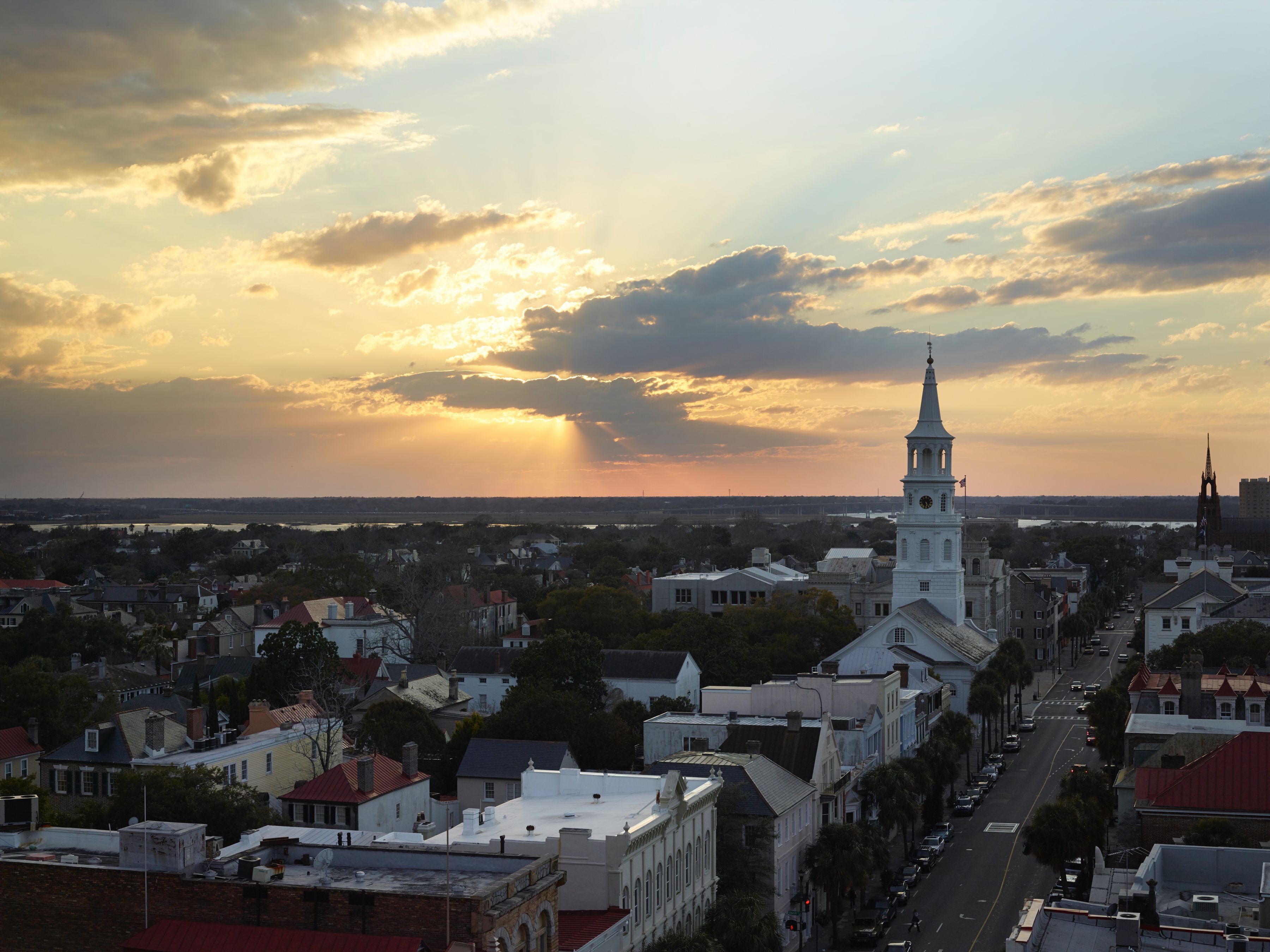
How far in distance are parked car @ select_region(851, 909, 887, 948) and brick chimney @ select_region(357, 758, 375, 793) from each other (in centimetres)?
2122

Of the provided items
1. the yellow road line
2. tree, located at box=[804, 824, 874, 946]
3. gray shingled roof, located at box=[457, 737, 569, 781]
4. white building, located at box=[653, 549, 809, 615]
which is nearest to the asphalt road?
the yellow road line

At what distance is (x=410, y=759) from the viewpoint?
193 feet

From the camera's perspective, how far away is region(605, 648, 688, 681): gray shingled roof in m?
89.6

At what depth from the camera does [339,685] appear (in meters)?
84.4

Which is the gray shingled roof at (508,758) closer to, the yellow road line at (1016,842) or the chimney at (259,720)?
the chimney at (259,720)

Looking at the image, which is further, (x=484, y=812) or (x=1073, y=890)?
(x=1073, y=890)

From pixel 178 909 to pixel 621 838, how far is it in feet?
49.2

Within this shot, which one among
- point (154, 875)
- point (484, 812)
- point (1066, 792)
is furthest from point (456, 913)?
point (1066, 792)

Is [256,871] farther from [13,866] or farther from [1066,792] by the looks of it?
[1066,792]

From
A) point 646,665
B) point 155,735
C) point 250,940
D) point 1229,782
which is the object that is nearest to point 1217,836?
point 1229,782

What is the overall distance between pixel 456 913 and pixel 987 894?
35651 mm

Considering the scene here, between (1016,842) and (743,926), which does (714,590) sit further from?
(743,926)

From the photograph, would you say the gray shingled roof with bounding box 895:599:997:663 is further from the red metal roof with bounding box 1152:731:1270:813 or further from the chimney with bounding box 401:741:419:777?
the chimney with bounding box 401:741:419:777

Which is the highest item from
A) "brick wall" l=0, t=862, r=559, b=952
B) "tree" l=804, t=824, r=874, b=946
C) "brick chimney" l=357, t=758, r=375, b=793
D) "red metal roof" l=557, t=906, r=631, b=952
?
"brick wall" l=0, t=862, r=559, b=952
